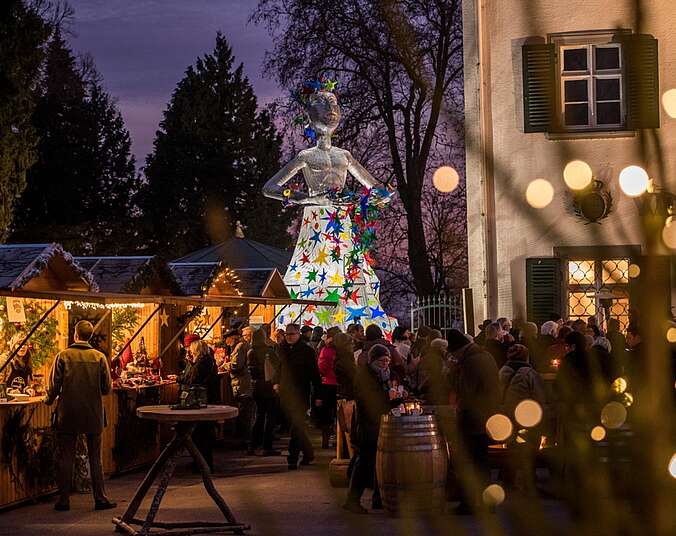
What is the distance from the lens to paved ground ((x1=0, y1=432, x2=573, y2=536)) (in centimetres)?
923

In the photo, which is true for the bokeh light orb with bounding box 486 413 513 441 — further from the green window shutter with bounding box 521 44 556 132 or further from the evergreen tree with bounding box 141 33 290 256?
the evergreen tree with bounding box 141 33 290 256

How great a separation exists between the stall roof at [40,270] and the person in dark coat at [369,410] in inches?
129

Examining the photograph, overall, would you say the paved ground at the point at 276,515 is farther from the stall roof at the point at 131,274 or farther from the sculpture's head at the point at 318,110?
the sculpture's head at the point at 318,110

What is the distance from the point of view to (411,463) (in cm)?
959

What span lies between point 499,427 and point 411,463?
0.98m

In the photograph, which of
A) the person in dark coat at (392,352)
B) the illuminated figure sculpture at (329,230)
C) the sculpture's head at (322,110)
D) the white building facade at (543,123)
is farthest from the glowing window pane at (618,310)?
the sculpture's head at (322,110)

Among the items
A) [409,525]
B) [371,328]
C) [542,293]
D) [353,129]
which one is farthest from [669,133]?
[353,129]

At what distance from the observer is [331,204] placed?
21.2 meters

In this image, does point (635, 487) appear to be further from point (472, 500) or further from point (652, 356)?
point (472, 500)

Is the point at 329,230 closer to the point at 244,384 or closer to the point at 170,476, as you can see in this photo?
the point at 244,384

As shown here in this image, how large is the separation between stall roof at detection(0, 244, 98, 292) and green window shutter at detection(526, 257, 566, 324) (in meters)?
7.07

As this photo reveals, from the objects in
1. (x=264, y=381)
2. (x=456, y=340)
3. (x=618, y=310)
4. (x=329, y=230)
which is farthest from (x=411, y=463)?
(x=329, y=230)

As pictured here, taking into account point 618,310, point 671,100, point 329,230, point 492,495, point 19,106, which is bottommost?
point 492,495

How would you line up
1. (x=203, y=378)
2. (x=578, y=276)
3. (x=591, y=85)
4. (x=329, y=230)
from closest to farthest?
(x=203, y=378)
(x=591, y=85)
(x=578, y=276)
(x=329, y=230)
